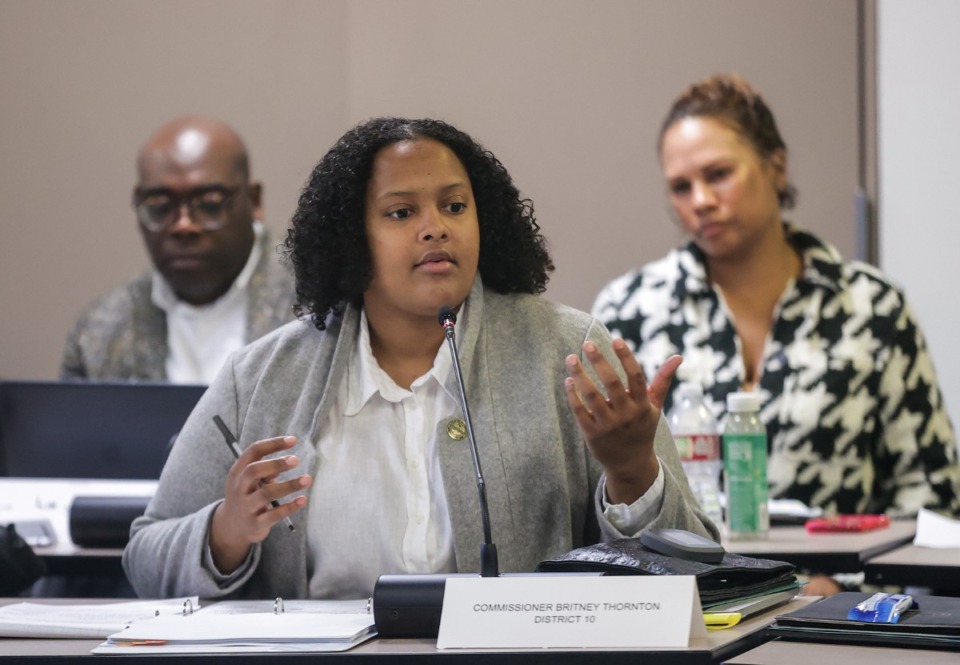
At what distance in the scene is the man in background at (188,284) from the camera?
3672 mm

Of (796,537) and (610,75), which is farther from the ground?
(610,75)

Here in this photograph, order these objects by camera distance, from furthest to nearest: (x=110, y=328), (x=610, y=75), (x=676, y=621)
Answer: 1. (x=610, y=75)
2. (x=110, y=328)
3. (x=676, y=621)

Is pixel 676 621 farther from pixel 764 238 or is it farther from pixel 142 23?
pixel 142 23

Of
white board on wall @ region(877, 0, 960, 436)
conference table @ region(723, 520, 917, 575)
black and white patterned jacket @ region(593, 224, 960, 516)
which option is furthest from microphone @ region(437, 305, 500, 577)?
white board on wall @ region(877, 0, 960, 436)

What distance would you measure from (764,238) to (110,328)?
187cm

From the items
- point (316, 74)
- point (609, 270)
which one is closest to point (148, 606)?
point (609, 270)

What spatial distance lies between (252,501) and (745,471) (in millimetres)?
965

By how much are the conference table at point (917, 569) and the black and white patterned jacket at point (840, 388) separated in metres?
0.89

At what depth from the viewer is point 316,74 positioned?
4.50m

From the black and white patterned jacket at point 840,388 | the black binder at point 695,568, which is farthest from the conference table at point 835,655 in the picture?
the black and white patterned jacket at point 840,388

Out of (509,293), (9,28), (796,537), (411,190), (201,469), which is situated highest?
(9,28)

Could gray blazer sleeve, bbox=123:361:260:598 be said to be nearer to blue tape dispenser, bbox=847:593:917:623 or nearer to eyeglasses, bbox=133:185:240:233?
blue tape dispenser, bbox=847:593:917:623

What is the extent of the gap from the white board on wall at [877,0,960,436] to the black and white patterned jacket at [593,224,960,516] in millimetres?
786

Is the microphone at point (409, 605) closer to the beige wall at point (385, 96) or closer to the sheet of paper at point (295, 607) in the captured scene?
the sheet of paper at point (295, 607)
